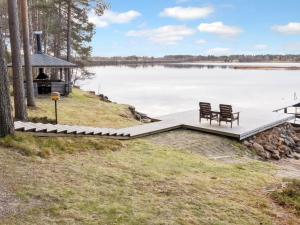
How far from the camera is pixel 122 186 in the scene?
22.7 ft

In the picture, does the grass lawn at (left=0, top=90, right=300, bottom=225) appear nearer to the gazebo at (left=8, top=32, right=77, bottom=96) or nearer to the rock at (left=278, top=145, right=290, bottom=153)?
the rock at (left=278, top=145, right=290, bottom=153)

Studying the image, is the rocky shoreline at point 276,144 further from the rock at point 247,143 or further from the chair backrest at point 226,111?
the chair backrest at point 226,111

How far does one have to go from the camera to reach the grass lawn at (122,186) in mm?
5586

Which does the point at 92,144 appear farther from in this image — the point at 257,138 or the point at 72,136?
the point at 257,138

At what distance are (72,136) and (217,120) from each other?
7051 mm

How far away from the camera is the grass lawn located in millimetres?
5586

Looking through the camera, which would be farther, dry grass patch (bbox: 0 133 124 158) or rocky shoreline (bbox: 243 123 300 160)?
rocky shoreline (bbox: 243 123 300 160)

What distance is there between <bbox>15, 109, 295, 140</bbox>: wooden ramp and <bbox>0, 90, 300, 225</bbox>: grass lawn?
0.60 meters

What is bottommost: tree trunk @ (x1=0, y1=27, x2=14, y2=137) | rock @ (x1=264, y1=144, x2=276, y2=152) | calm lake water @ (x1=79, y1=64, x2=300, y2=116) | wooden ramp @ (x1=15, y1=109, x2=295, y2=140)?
calm lake water @ (x1=79, y1=64, x2=300, y2=116)

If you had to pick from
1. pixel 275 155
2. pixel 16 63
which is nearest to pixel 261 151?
pixel 275 155

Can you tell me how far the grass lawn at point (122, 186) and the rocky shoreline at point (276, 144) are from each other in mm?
3158

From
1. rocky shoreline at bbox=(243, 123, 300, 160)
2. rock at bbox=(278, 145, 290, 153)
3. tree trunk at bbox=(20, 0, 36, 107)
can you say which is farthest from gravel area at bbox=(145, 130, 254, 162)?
tree trunk at bbox=(20, 0, 36, 107)

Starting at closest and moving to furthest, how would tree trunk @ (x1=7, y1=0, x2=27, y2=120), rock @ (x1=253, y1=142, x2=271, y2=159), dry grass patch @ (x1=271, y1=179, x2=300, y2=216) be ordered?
dry grass patch @ (x1=271, y1=179, x2=300, y2=216) < tree trunk @ (x1=7, y1=0, x2=27, y2=120) < rock @ (x1=253, y1=142, x2=271, y2=159)

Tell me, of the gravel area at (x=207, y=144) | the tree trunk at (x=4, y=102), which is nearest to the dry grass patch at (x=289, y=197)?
the gravel area at (x=207, y=144)
